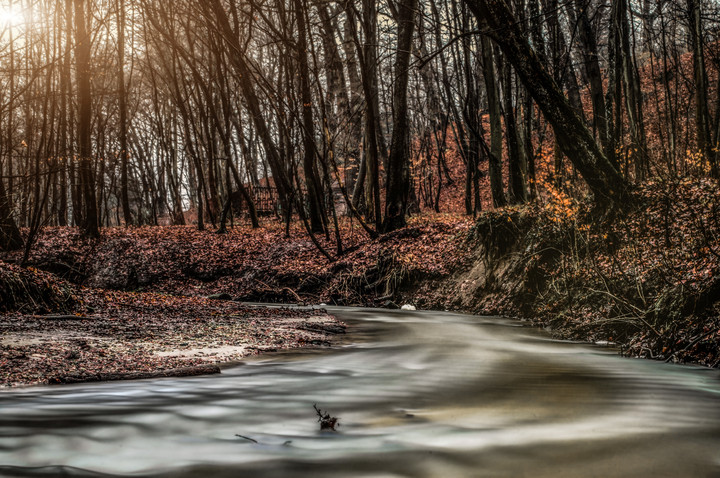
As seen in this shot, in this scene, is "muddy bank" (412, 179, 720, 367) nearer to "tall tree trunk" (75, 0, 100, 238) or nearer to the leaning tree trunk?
the leaning tree trunk

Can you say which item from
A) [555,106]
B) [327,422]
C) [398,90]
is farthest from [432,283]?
[327,422]

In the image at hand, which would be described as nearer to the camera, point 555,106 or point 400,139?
point 555,106

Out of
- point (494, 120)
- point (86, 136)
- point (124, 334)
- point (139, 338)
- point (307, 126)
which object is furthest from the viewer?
point (86, 136)

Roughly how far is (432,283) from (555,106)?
16.2 ft

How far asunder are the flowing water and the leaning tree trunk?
12.1 feet

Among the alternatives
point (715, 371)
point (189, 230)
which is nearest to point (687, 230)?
point (715, 371)

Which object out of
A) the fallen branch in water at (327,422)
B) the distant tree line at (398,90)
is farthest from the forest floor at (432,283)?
the fallen branch in water at (327,422)

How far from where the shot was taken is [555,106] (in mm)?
7770

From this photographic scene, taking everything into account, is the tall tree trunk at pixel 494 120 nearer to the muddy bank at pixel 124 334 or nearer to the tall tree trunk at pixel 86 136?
the muddy bank at pixel 124 334

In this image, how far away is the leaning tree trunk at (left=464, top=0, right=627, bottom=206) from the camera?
25.0 ft

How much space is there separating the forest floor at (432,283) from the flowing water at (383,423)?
0.86 meters

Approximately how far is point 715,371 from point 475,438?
2816 millimetres

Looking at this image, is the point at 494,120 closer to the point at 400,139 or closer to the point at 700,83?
the point at 400,139

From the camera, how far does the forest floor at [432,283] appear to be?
5.05m
